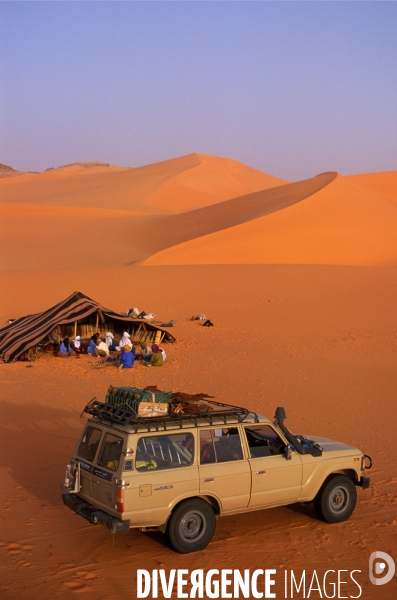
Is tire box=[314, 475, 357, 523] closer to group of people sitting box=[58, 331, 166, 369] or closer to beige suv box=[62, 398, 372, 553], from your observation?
Answer: beige suv box=[62, 398, 372, 553]

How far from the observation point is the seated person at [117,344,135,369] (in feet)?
62.2

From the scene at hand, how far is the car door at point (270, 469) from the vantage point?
8.21 metres

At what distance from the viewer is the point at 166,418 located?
7906 mm

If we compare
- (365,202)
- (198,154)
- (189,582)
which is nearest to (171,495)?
(189,582)

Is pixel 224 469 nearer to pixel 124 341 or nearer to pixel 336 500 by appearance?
pixel 336 500

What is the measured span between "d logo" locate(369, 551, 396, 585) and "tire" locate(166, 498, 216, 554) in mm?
1704

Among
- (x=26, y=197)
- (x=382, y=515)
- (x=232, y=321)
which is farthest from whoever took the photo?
(x=26, y=197)

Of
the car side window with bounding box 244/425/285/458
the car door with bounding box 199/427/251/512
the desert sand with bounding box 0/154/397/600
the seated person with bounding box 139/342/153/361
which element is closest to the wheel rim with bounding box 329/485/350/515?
the desert sand with bounding box 0/154/397/600

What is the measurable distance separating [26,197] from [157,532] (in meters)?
94.3

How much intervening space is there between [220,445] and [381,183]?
72.7 m

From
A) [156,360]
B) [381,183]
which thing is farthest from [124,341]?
[381,183]

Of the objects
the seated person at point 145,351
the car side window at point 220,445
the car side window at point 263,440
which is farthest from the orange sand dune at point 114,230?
the car side window at point 220,445

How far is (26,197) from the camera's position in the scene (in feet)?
322

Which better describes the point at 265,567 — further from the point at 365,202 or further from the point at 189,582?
the point at 365,202
